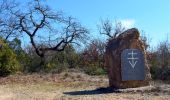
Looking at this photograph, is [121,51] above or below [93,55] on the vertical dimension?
below

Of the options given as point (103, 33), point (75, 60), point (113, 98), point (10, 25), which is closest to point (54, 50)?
point (75, 60)

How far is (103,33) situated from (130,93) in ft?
76.6

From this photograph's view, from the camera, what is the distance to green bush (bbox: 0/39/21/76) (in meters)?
24.7

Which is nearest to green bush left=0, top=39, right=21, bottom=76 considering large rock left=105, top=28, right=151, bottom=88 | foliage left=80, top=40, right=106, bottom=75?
foliage left=80, top=40, right=106, bottom=75

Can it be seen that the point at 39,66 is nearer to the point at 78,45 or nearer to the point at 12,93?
the point at 78,45

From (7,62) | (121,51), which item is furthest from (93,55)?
(121,51)

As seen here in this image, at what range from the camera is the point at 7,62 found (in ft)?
81.9

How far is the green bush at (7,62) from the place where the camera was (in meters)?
24.7

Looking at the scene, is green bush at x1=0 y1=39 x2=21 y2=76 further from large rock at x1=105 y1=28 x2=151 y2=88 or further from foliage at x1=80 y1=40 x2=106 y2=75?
large rock at x1=105 y1=28 x2=151 y2=88

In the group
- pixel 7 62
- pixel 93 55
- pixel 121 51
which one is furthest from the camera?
pixel 93 55

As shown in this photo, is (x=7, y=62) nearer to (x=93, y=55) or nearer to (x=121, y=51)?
(x=93, y=55)

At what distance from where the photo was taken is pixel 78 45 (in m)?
28.8

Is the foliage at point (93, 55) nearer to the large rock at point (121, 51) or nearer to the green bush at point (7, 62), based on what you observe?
the green bush at point (7, 62)

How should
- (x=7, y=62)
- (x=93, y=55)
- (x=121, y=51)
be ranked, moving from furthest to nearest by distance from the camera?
(x=93, y=55) < (x=7, y=62) < (x=121, y=51)
